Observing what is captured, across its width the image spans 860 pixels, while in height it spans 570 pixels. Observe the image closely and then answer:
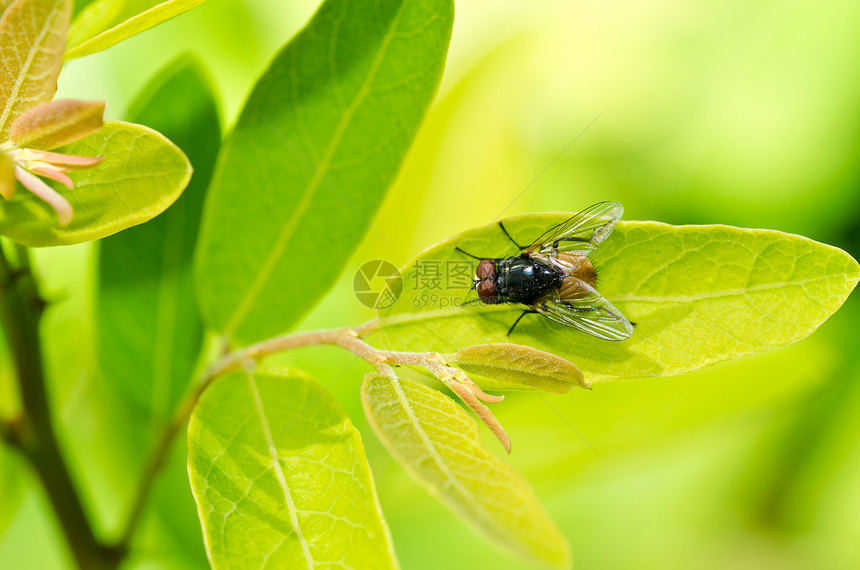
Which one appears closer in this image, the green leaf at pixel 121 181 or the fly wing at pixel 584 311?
the green leaf at pixel 121 181

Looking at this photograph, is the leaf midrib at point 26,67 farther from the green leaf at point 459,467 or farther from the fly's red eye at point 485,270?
the fly's red eye at point 485,270

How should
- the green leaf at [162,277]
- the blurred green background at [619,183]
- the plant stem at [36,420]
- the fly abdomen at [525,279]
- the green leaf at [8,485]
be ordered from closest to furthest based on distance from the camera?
the plant stem at [36,420] → the fly abdomen at [525,279] → the green leaf at [162,277] → the green leaf at [8,485] → the blurred green background at [619,183]

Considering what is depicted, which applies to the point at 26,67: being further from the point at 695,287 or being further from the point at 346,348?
the point at 695,287

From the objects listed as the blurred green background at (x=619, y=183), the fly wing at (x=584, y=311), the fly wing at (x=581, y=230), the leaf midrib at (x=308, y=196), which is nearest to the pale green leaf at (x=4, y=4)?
the leaf midrib at (x=308, y=196)

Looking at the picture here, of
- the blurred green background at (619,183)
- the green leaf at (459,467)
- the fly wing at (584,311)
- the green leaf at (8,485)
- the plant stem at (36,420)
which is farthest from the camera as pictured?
the blurred green background at (619,183)

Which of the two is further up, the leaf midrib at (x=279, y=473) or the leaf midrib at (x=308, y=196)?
the leaf midrib at (x=308, y=196)

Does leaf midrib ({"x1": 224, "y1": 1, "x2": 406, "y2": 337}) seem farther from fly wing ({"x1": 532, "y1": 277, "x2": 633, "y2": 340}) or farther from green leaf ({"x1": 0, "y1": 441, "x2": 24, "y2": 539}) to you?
green leaf ({"x1": 0, "y1": 441, "x2": 24, "y2": 539})
